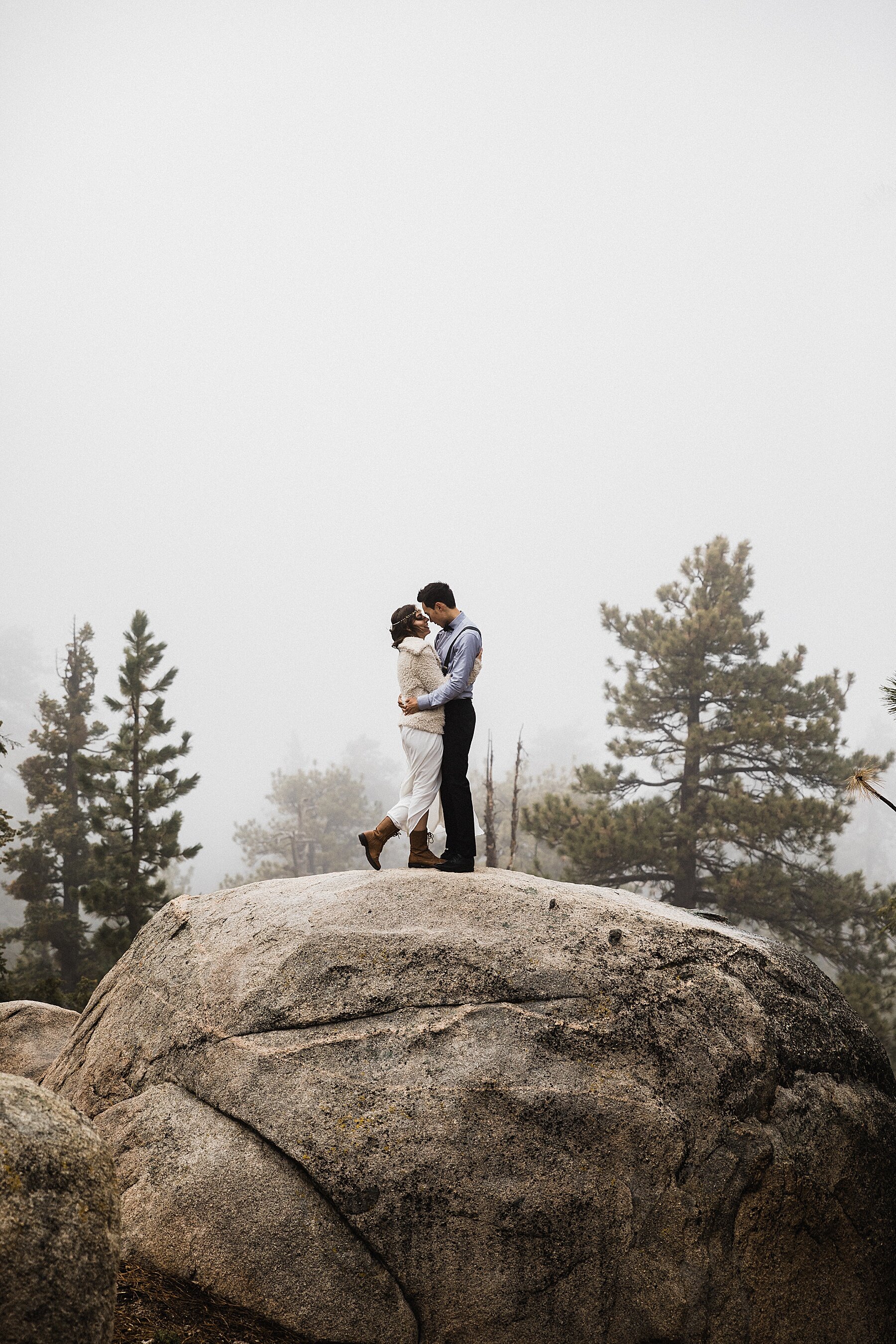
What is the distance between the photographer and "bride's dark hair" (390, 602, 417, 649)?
7785mm

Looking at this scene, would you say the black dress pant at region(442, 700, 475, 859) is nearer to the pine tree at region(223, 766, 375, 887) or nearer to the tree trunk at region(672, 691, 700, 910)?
the tree trunk at region(672, 691, 700, 910)

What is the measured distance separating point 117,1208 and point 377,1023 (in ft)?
7.04

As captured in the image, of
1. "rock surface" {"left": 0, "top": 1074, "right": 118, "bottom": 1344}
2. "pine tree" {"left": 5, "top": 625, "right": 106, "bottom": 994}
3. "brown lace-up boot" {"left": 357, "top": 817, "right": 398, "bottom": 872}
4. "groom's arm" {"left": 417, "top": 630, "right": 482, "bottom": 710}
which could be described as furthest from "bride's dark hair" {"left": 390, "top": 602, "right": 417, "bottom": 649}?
"pine tree" {"left": 5, "top": 625, "right": 106, "bottom": 994}

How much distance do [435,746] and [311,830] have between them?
138 ft

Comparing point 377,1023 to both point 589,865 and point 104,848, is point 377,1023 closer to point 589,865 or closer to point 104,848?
point 589,865

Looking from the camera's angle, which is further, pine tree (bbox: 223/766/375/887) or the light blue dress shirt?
pine tree (bbox: 223/766/375/887)

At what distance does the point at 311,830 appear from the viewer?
47.9 metres

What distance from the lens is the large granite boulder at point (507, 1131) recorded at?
16.7ft

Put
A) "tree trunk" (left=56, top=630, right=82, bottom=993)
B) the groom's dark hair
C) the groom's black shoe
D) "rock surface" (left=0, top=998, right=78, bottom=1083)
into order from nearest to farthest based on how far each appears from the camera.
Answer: the groom's black shoe
the groom's dark hair
"rock surface" (left=0, top=998, right=78, bottom=1083)
"tree trunk" (left=56, top=630, right=82, bottom=993)

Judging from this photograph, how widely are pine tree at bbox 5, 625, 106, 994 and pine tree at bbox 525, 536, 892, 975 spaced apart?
15.9 meters

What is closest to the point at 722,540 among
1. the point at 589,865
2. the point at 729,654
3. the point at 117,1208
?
the point at 729,654

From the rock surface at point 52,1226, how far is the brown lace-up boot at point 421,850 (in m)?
3.97

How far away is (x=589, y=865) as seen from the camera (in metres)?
21.6

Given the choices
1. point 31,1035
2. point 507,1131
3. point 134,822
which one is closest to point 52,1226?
point 507,1131
